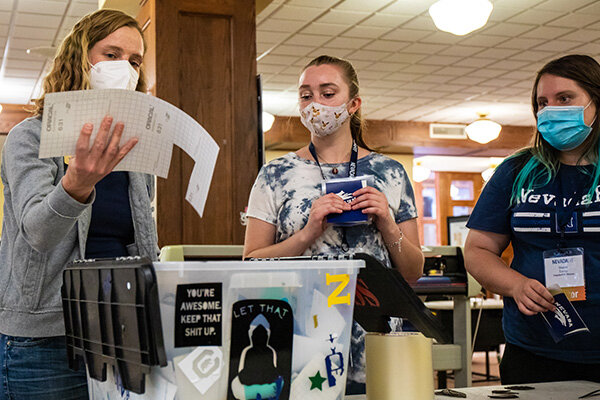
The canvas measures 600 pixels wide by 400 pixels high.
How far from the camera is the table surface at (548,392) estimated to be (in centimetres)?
129

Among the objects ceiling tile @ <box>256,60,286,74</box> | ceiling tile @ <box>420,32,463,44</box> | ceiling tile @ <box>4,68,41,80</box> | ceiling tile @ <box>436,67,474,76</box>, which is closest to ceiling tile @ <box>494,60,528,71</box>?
ceiling tile @ <box>436,67,474,76</box>

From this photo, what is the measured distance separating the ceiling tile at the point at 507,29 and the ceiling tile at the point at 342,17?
51.3 inches

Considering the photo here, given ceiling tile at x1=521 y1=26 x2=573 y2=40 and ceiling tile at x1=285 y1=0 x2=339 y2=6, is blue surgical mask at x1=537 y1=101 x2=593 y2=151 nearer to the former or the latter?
ceiling tile at x1=285 y1=0 x2=339 y2=6

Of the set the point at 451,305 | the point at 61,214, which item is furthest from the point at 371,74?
the point at 61,214

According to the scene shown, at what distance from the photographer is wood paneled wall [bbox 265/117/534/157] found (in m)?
10.5

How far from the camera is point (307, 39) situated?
6.75 meters

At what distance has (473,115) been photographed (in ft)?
34.2

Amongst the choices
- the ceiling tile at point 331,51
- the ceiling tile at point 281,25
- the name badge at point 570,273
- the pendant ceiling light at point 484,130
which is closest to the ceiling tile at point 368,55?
the ceiling tile at point 331,51

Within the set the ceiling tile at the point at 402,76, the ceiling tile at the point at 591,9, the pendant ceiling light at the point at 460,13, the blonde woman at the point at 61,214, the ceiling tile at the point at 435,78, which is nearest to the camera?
the blonde woman at the point at 61,214

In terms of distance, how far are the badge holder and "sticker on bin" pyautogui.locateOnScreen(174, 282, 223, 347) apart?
0.11 feet

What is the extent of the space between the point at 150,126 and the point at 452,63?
23.1ft

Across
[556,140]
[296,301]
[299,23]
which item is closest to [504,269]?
[556,140]

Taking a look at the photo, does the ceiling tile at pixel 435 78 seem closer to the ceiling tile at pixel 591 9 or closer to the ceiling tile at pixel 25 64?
the ceiling tile at pixel 591 9

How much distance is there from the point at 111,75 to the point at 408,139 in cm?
959
